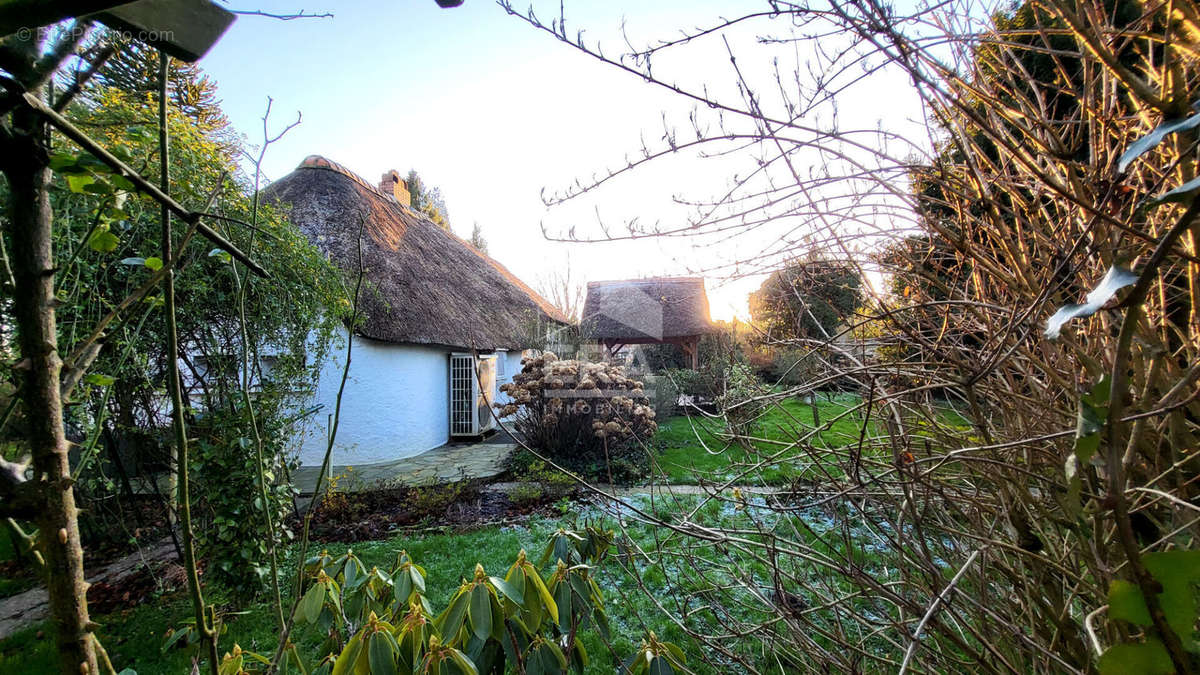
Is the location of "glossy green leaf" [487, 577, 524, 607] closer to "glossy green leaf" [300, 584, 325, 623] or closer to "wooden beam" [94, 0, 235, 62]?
"glossy green leaf" [300, 584, 325, 623]

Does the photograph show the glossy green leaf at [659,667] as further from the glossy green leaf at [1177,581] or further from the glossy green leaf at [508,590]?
the glossy green leaf at [1177,581]

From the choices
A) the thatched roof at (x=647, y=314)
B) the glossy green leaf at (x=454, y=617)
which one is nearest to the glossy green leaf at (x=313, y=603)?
the glossy green leaf at (x=454, y=617)

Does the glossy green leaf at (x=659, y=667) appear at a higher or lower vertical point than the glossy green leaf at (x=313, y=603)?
lower

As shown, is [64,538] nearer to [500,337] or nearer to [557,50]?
[557,50]

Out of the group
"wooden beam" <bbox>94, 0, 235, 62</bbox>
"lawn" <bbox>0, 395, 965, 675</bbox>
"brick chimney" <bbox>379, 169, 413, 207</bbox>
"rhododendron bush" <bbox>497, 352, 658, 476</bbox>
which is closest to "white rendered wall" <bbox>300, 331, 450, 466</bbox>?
"rhododendron bush" <bbox>497, 352, 658, 476</bbox>

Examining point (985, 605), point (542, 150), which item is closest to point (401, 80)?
point (542, 150)

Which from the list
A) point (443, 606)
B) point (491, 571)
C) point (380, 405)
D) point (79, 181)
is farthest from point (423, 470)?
point (79, 181)

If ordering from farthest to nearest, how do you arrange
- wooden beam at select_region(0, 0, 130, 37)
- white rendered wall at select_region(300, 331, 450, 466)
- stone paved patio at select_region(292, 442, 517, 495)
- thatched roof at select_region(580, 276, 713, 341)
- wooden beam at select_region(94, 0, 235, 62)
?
thatched roof at select_region(580, 276, 713, 341), white rendered wall at select_region(300, 331, 450, 466), stone paved patio at select_region(292, 442, 517, 495), wooden beam at select_region(94, 0, 235, 62), wooden beam at select_region(0, 0, 130, 37)

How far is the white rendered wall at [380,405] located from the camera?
7.84 metres

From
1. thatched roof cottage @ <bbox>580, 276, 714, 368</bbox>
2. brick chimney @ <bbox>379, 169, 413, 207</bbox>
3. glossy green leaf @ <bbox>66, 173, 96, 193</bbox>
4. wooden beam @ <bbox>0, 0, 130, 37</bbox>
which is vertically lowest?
glossy green leaf @ <bbox>66, 173, 96, 193</bbox>

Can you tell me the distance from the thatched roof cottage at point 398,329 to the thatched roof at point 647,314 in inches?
215

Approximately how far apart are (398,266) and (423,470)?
4.38 meters

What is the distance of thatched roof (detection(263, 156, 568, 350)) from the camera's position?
887 cm

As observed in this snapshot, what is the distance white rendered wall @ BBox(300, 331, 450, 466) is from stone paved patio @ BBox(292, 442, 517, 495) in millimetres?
225
